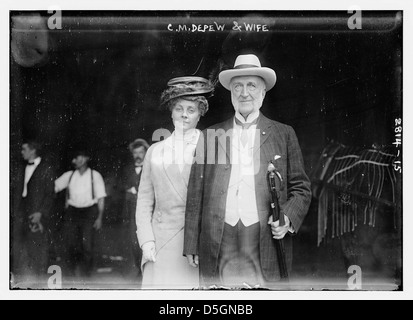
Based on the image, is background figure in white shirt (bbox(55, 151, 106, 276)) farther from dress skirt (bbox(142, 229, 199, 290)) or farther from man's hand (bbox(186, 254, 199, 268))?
man's hand (bbox(186, 254, 199, 268))

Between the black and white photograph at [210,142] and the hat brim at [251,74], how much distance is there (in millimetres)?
12

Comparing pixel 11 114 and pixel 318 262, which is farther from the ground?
pixel 11 114

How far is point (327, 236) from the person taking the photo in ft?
21.5

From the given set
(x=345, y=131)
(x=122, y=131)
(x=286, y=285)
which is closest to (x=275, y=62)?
(x=345, y=131)

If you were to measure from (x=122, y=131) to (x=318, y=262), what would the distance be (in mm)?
1959

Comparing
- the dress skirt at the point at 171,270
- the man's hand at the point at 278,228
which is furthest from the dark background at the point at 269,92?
the dress skirt at the point at 171,270

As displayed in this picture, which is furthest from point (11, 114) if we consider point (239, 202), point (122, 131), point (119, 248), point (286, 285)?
point (286, 285)

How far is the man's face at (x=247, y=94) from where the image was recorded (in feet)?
21.4

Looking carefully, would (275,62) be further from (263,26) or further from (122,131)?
(122,131)

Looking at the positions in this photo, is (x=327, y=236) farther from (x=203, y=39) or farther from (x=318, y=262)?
(x=203, y=39)

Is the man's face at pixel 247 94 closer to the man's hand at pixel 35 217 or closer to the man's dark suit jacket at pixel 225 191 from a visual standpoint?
the man's dark suit jacket at pixel 225 191

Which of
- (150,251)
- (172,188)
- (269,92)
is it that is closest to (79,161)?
(172,188)

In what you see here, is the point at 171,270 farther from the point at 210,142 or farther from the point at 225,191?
the point at 210,142
